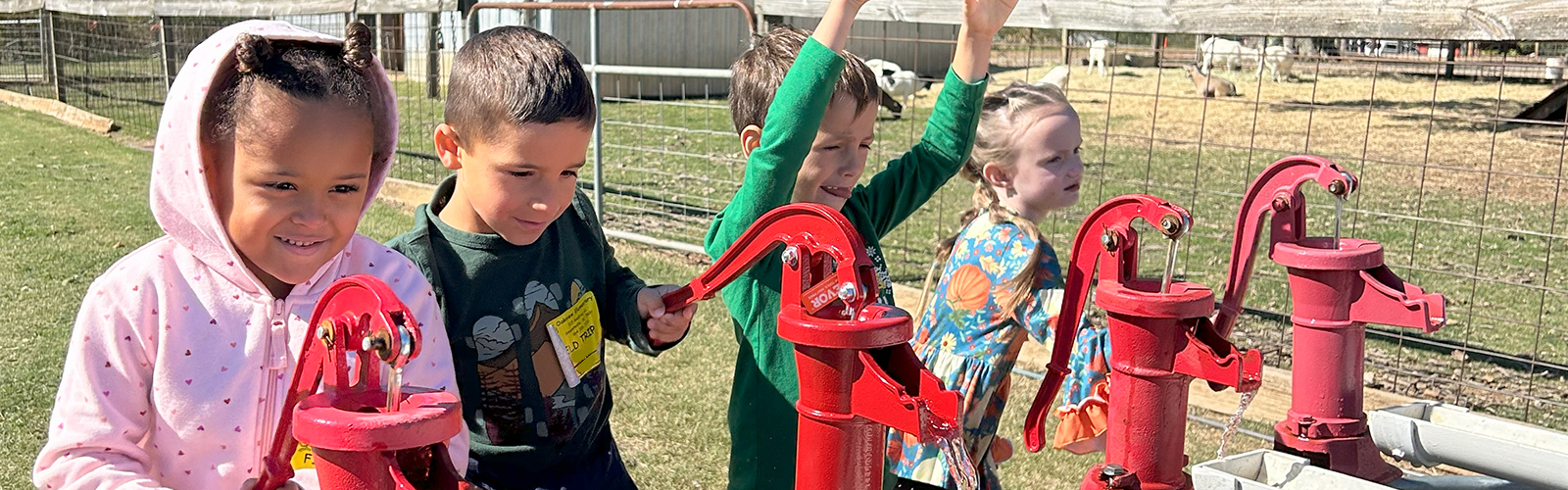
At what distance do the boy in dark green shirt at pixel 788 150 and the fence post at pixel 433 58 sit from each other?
217 inches

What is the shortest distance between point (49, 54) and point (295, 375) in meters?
14.7

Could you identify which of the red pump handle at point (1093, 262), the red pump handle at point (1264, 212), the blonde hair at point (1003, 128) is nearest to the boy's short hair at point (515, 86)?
the red pump handle at point (1093, 262)

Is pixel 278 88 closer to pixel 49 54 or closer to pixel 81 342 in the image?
pixel 81 342

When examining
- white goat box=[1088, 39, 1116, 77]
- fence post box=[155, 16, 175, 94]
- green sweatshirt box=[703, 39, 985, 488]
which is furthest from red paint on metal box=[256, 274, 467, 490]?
fence post box=[155, 16, 175, 94]

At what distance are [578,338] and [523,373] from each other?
0.12 m

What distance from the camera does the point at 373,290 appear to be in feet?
4.26

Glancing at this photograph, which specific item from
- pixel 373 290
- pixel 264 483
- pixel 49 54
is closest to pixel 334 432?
pixel 373 290

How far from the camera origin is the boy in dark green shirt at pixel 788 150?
2.21 metres

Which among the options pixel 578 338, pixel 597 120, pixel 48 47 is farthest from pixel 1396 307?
pixel 48 47

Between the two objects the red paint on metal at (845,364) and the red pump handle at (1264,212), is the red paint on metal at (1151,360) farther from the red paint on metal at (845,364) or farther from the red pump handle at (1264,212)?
the red paint on metal at (845,364)

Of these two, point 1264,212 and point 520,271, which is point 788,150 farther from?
point 1264,212

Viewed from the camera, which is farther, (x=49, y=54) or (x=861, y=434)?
(x=49, y=54)

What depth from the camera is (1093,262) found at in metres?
2.04

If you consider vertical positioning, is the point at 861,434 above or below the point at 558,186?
below
